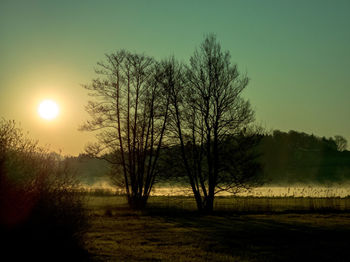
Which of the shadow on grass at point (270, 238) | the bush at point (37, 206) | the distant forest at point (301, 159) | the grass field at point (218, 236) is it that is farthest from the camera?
the distant forest at point (301, 159)

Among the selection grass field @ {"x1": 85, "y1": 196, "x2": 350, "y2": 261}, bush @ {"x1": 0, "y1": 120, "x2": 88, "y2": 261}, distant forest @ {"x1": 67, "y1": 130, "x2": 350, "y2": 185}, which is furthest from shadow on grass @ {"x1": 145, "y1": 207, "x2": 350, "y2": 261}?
distant forest @ {"x1": 67, "y1": 130, "x2": 350, "y2": 185}

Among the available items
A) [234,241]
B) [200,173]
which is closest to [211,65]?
[200,173]

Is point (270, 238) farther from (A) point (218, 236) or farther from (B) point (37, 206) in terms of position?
(B) point (37, 206)

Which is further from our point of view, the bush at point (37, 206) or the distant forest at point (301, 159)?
the distant forest at point (301, 159)

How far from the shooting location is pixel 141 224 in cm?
2605

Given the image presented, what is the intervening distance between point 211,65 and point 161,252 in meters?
21.2

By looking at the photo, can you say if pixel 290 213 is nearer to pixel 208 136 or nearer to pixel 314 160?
pixel 208 136

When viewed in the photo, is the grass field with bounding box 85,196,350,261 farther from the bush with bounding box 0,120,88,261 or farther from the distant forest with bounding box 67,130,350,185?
the distant forest with bounding box 67,130,350,185

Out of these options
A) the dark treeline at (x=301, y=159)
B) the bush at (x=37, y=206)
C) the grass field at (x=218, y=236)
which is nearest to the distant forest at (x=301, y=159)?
the dark treeline at (x=301, y=159)

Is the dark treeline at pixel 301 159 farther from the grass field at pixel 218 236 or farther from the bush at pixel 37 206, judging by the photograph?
the bush at pixel 37 206

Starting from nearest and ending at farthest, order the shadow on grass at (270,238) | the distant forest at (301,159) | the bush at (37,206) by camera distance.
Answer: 1. the bush at (37,206)
2. the shadow on grass at (270,238)
3. the distant forest at (301,159)

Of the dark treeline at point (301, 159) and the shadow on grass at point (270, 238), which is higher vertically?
the dark treeline at point (301, 159)

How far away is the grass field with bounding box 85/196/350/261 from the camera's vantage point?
15461 mm

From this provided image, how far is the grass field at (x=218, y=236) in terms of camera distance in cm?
1546
